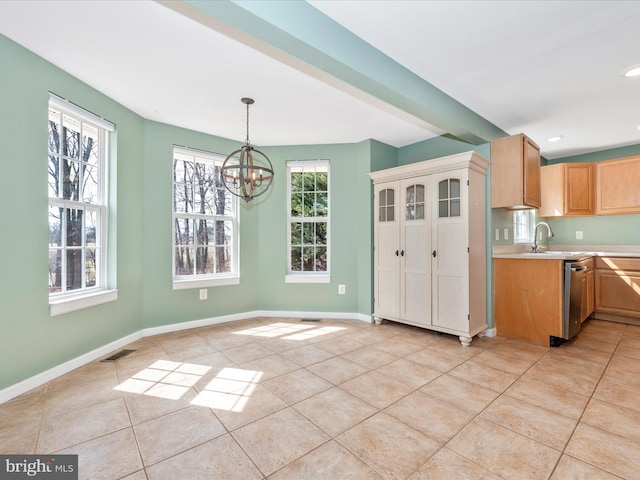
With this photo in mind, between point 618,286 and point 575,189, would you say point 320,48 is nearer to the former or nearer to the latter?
point 575,189

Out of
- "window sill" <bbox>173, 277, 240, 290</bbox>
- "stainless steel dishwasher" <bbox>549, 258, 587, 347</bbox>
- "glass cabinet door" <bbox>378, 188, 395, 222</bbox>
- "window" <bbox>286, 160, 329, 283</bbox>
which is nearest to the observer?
"stainless steel dishwasher" <bbox>549, 258, 587, 347</bbox>

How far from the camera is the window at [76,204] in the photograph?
254cm

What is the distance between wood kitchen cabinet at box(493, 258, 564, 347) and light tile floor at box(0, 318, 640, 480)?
207mm

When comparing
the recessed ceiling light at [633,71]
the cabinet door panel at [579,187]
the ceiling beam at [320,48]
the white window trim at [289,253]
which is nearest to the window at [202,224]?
the white window trim at [289,253]

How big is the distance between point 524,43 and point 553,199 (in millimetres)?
3151

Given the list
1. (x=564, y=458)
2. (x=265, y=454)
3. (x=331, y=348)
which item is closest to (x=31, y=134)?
(x=265, y=454)

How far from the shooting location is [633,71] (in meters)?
2.44

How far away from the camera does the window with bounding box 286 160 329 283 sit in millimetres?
4355

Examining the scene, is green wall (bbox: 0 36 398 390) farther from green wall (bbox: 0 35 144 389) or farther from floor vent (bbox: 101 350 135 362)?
floor vent (bbox: 101 350 135 362)

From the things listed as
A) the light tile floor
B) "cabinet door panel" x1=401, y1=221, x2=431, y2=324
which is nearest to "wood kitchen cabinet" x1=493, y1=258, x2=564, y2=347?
the light tile floor

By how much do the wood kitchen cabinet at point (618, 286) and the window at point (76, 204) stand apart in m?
5.91

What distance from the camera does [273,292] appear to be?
4.32m

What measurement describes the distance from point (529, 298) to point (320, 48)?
3.21m

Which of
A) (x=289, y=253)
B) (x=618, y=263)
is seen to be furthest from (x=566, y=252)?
(x=289, y=253)
